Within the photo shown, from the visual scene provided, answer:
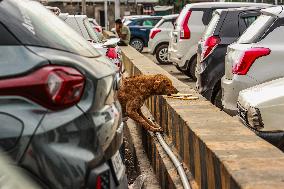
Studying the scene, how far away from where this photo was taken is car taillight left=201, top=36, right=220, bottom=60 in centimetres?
1017

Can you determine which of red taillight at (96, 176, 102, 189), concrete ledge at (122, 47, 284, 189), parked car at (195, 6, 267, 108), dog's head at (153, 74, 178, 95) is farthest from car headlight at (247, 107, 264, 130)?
parked car at (195, 6, 267, 108)

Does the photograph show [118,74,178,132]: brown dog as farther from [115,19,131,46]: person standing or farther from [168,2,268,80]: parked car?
[115,19,131,46]: person standing

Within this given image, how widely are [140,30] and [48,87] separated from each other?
2640 centimetres

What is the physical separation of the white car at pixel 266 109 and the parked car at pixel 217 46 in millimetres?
3481

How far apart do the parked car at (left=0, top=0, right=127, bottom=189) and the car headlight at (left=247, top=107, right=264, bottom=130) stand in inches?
93.0

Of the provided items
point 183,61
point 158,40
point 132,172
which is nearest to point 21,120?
point 132,172

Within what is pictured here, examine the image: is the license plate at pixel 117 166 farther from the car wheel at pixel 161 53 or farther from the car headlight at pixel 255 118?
the car wheel at pixel 161 53

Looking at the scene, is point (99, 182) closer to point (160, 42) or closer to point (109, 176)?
point (109, 176)

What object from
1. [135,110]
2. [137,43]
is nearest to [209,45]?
[135,110]

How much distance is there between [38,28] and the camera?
3125 millimetres

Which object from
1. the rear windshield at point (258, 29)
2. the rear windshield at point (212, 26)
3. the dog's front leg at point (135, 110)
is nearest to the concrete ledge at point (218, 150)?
the dog's front leg at point (135, 110)

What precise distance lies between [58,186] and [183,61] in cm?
1207

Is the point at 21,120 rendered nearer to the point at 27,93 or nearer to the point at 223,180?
the point at 27,93

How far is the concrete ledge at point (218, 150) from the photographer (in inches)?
135
